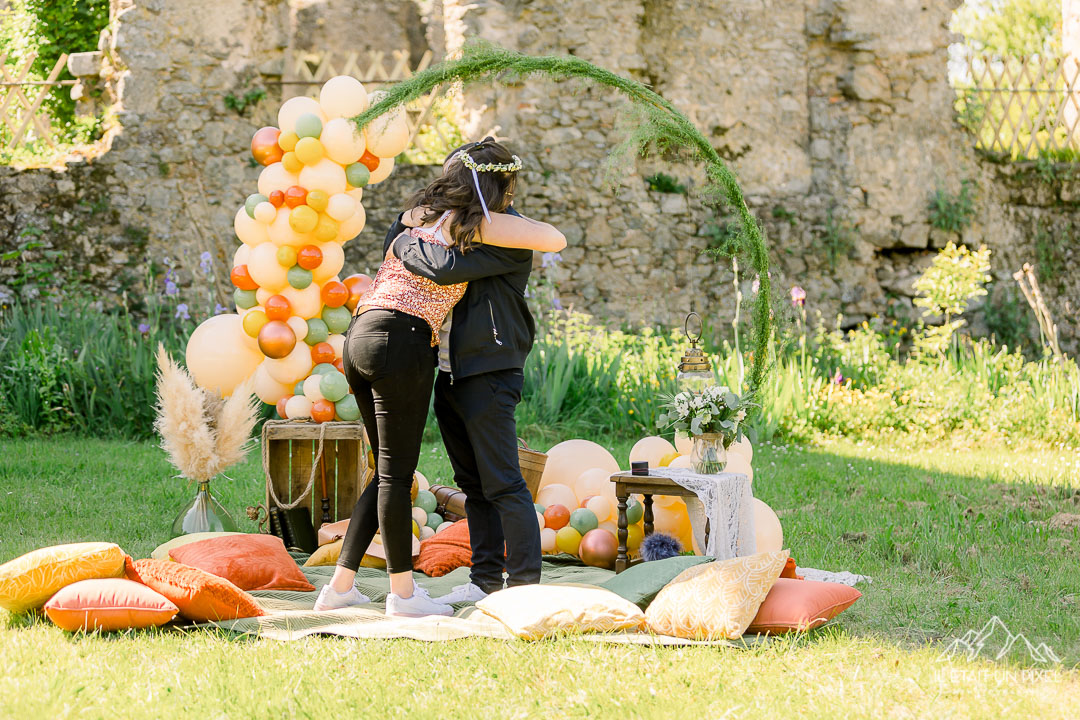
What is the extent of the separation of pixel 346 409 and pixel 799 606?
209cm

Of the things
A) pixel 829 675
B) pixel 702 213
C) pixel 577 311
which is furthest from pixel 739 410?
pixel 702 213

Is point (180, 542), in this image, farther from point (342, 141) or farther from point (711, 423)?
point (711, 423)

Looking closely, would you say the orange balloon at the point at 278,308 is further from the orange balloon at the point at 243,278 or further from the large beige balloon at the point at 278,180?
the large beige balloon at the point at 278,180

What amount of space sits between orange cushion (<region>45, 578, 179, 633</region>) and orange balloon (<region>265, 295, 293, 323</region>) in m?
1.57

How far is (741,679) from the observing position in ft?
8.68

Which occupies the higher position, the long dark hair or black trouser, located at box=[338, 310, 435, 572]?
the long dark hair

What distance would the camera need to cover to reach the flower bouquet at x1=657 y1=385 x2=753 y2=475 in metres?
3.78

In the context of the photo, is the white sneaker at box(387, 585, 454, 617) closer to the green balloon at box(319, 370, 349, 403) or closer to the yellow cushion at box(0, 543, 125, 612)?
the yellow cushion at box(0, 543, 125, 612)

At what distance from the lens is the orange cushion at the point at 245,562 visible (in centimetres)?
356

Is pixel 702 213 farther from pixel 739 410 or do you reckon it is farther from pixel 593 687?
pixel 593 687

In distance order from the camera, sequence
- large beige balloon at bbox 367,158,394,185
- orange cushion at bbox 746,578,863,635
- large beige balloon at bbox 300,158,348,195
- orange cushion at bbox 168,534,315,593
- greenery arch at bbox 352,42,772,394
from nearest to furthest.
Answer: orange cushion at bbox 746,578,863,635
orange cushion at bbox 168,534,315,593
greenery arch at bbox 352,42,772,394
large beige balloon at bbox 300,158,348,195
large beige balloon at bbox 367,158,394,185

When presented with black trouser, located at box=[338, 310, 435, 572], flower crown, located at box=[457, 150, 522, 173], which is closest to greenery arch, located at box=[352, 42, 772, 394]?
flower crown, located at box=[457, 150, 522, 173]

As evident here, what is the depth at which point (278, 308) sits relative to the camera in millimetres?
4387

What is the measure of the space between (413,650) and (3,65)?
8521mm
